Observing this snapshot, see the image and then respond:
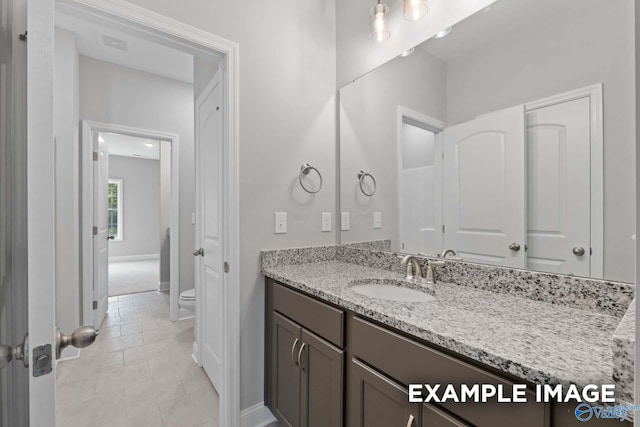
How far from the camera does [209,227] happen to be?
2.12m

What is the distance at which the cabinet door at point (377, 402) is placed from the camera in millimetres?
882

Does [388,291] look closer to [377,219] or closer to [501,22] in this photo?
[377,219]

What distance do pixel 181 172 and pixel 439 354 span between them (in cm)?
335

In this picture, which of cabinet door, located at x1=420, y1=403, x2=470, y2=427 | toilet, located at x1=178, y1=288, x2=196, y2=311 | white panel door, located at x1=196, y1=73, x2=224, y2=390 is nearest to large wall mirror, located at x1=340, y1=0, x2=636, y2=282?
cabinet door, located at x1=420, y1=403, x2=470, y2=427

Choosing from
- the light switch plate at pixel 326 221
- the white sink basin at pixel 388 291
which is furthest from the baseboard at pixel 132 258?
the white sink basin at pixel 388 291

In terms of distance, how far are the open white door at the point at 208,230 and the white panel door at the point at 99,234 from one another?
135 centimetres

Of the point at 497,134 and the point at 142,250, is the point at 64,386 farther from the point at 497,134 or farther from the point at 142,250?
the point at 142,250

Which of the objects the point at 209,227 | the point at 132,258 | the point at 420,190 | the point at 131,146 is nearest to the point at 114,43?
the point at 209,227

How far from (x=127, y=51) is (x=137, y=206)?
18.8ft

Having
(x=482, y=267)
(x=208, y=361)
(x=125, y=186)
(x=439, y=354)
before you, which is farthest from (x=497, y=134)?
(x=125, y=186)

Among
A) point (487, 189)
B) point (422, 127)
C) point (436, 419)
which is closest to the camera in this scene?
point (436, 419)

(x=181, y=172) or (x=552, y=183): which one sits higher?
(x=181, y=172)

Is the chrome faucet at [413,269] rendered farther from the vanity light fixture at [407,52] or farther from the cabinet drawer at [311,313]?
the vanity light fixture at [407,52]

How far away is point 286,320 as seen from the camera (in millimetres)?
1465
